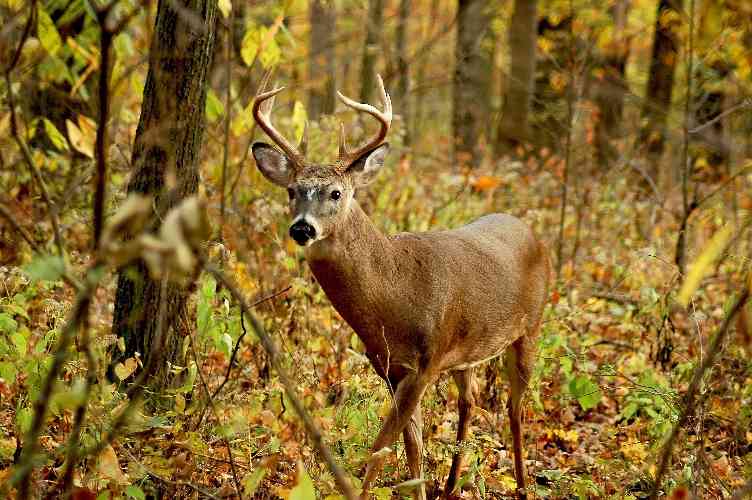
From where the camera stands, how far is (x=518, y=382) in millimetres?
5727

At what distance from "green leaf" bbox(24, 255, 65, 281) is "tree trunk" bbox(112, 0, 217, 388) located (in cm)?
219

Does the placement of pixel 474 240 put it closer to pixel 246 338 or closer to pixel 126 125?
pixel 246 338

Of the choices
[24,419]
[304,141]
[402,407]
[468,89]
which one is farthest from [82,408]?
[468,89]

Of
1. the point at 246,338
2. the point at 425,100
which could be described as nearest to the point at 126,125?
the point at 246,338

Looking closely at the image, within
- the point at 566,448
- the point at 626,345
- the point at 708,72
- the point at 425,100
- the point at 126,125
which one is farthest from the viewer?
the point at 425,100

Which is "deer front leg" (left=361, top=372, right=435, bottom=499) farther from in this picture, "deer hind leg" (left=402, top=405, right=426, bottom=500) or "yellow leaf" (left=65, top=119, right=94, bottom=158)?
"yellow leaf" (left=65, top=119, right=94, bottom=158)

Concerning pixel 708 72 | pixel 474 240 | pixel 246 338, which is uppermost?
pixel 708 72

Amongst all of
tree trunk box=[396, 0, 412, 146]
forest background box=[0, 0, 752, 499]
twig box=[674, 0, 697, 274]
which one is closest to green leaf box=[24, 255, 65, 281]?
forest background box=[0, 0, 752, 499]

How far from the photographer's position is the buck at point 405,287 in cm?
474

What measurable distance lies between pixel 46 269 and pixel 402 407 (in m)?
2.84

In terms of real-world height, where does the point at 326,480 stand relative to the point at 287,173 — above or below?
below

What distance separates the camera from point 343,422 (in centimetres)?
466

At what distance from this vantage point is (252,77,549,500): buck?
187 inches

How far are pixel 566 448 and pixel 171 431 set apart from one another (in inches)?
104
